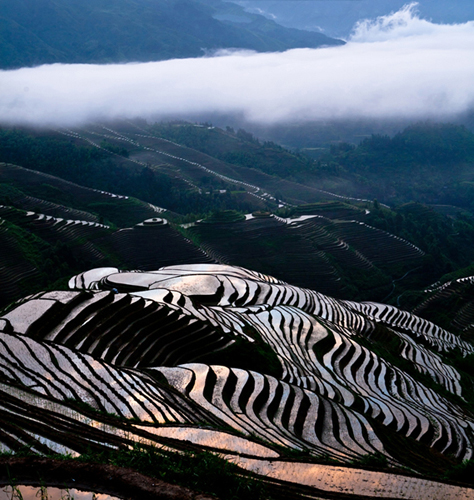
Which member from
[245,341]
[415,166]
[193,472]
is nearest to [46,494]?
[193,472]

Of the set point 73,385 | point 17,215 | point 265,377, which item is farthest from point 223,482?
point 17,215

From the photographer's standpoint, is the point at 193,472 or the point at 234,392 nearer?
the point at 193,472

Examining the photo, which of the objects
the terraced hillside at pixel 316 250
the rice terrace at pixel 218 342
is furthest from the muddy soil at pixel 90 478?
the terraced hillside at pixel 316 250

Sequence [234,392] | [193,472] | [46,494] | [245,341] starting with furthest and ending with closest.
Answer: [245,341]
[234,392]
[193,472]
[46,494]

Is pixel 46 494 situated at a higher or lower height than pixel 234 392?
lower

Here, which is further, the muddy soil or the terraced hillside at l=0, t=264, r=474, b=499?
the terraced hillside at l=0, t=264, r=474, b=499

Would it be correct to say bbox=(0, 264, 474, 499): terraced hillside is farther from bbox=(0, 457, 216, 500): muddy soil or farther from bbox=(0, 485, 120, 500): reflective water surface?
bbox=(0, 485, 120, 500): reflective water surface

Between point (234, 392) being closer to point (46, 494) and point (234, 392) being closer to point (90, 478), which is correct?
point (90, 478)

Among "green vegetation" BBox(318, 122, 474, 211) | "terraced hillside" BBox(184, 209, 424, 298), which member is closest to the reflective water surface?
"terraced hillside" BBox(184, 209, 424, 298)

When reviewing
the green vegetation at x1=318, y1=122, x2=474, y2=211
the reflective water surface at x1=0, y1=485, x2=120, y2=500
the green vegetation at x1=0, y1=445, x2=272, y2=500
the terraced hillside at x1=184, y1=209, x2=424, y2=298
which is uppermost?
the green vegetation at x1=318, y1=122, x2=474, y2=211
